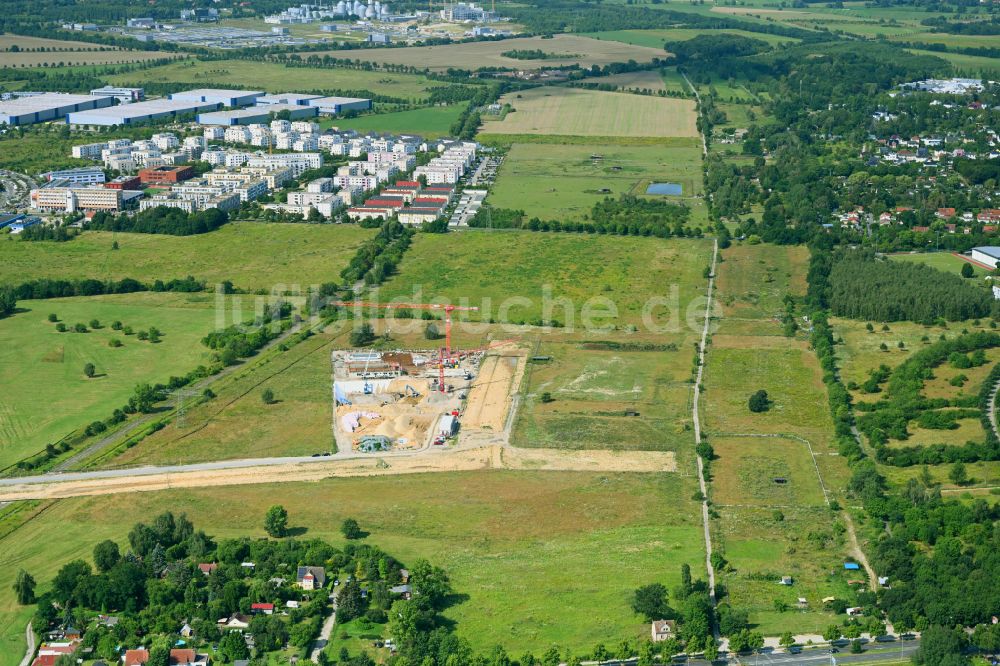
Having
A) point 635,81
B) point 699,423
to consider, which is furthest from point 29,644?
point 635,81

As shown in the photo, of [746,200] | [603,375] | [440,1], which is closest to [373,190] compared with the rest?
[746,200]

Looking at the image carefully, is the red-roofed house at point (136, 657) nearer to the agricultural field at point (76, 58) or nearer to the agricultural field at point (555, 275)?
the agricultural field at point (555, 275)

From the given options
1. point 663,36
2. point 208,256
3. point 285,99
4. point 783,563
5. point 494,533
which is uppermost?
A: point 663,36

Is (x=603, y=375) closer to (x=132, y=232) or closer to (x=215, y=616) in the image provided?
(x=215, y=616)

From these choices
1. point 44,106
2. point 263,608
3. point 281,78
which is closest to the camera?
point 263,608

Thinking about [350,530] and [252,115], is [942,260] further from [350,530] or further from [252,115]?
[252,115]

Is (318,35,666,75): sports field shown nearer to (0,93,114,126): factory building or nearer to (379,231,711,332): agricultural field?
(0,93,114,126): factory building
